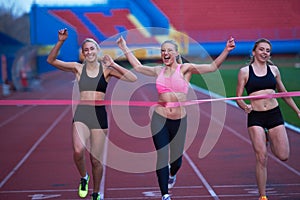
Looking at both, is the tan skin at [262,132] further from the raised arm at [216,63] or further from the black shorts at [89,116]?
the black shorts at [89,116]

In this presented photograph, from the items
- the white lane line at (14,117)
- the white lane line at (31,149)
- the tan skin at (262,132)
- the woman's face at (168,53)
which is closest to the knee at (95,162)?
the woman's face at (168,53)

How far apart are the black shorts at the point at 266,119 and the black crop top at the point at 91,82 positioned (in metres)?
1.81

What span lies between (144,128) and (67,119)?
11.6 feet

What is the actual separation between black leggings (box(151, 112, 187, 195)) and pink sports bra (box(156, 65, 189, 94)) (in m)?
0.33

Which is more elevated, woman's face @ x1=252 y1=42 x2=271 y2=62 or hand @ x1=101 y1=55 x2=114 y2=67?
woman's face @ x1=252 y1=42 x2=271 y2=62

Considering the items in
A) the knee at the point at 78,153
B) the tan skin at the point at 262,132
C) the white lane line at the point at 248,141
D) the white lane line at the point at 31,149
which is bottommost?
the white lane line at the point at 31,149

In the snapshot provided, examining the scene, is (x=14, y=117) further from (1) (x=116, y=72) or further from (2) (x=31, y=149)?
(1) (x=116, y=72)

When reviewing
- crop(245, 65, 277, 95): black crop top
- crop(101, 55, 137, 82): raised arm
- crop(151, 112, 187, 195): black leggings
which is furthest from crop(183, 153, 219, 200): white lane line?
crop(101, 55, 137, 82): raised arm

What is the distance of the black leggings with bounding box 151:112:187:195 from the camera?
6445mm

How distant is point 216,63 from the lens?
644 centimetres

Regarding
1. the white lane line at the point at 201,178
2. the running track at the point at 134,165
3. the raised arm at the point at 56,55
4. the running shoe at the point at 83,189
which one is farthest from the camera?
the running track at the point at 134,165

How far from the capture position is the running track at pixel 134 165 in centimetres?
769

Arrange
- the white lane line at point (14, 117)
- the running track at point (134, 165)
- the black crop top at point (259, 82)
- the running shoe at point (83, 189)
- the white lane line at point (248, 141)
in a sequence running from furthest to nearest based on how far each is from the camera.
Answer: the white lane line at point (14, 117), the white lane line at point (248, 141), the running track at point (134, 165), the running shoe at point (83, 189), the black crop top at point (259, 82)

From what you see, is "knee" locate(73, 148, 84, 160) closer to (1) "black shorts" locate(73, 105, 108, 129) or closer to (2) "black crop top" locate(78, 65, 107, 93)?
(1) "black shorts" locate(73, 105, 108, 129)
